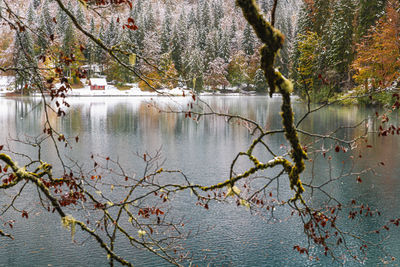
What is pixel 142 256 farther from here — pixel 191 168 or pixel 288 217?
pixel 191 168

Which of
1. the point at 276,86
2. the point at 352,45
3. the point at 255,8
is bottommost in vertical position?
the point at 276,86

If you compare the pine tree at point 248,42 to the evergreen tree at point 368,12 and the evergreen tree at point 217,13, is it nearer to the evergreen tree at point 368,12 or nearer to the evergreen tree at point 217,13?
the evergreen tree at point 217,13

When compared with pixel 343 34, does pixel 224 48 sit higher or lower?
higher

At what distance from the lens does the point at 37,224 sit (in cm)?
958

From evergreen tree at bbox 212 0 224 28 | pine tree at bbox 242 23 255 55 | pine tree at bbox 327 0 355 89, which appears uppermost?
evergreen tree at bbox 212 0 224 28

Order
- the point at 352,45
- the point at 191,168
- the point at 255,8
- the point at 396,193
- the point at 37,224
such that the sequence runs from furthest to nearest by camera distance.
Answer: the point at 352,45 < the point at 191,168 < the point at 396,193 < the point at 37,224 < the point at 255,8

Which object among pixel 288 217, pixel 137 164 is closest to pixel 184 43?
pixel 137 164

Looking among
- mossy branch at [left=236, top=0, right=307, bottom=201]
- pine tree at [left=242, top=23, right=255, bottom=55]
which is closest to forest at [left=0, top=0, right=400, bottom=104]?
pine tree at [left=242, top=23, right=255, bottom=55]

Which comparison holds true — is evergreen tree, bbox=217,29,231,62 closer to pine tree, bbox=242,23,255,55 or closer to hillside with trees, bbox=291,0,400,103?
pine tree, bbox=242,23,255,55

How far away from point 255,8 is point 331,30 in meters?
42.0

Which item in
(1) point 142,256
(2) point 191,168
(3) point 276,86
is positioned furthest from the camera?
(2) point 191,168

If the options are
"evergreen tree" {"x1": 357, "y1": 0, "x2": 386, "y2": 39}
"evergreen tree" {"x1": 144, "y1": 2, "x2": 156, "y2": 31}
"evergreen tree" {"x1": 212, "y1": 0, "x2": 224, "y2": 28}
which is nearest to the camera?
"evergreen tree" {"x1": 357, "y1": 0, "x2": 386, "y2": 39}

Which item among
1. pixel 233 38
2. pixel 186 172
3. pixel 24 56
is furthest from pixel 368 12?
pixel 233 38

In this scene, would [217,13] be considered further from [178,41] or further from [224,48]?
[178,41]
